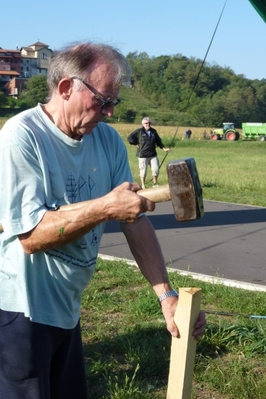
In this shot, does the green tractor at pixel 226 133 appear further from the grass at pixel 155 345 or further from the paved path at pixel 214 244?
the grass at pixel 155 345

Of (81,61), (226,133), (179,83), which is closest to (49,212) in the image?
(81,61)

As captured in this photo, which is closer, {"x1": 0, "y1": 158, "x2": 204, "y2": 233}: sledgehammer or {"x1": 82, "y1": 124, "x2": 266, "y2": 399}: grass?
{"x1": 0, "y1": 158, "x2": 204, "y2": 233}: sledgehammer

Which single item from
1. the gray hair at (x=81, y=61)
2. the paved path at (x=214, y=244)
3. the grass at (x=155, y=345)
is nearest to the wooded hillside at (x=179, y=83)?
the gray hair at (x=81, y=61)

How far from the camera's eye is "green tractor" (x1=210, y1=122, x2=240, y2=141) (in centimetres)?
6259

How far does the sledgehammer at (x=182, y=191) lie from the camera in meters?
2.19

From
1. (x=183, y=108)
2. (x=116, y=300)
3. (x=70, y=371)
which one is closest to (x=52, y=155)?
(x=70, y=371)

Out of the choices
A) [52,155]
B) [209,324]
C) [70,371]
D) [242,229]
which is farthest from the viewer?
[242,229]

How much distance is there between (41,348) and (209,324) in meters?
2.75

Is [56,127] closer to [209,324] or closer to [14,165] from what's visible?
[14,165]

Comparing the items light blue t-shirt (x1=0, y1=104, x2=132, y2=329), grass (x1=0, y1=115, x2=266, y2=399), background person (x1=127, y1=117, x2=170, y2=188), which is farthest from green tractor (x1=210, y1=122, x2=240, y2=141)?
light blue t-shirt (x1=0, y1=104, x2=132, y2=329)

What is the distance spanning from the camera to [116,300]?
6008mm

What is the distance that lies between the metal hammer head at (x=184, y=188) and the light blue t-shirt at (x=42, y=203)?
494mm

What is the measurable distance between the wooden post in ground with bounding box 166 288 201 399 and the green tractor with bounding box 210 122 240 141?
200 feet

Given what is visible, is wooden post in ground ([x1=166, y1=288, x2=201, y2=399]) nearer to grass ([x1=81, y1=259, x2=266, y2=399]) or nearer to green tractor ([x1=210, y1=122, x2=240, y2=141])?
grass ([x1=81, y1=259, x2=266, y2=399])
